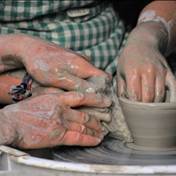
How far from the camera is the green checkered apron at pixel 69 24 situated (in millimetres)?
1894

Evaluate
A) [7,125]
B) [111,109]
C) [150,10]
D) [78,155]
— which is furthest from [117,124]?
[150,10]

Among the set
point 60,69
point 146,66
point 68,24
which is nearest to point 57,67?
point 60,69

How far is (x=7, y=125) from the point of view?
135 cm

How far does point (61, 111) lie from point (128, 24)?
0.94 metres

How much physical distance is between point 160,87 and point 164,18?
500 mm

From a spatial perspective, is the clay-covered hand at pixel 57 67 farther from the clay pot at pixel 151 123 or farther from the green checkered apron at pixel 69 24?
the green checkered apron at pixel 69 24

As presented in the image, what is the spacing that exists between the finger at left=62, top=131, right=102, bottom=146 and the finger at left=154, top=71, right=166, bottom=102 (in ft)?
0.64

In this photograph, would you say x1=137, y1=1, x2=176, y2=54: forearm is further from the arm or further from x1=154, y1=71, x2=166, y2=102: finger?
x1=154, y1=71, x2=166, y2=102: finger

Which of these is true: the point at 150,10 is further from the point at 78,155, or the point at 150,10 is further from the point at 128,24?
the point at 78,155

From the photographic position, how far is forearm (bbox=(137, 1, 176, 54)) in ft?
6.17

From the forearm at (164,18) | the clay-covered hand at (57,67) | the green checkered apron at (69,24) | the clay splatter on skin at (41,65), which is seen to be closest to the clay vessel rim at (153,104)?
the clay-covered hand at (57,67)

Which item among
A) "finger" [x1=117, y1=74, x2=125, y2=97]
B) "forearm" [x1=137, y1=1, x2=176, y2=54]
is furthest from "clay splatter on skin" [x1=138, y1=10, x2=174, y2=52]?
"finger" [x1=117, y1=74, x2=125, y2=97]

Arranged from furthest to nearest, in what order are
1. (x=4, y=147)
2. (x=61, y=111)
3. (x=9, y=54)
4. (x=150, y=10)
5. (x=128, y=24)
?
(x=128, y=24), (x=150, y=10), (x=9, y=54), (x=61, y=111), (x=4, y=147)

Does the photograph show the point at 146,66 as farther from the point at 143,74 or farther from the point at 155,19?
the point at 155,19
